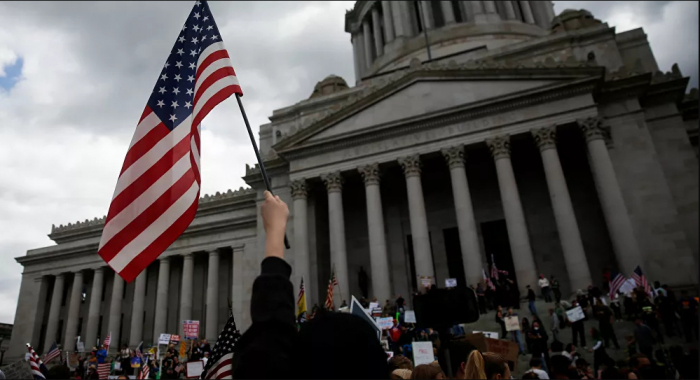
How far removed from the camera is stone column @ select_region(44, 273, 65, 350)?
A: 134ft

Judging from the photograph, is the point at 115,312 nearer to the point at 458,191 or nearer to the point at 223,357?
the point at 458,191

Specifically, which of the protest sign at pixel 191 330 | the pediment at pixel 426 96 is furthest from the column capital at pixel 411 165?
the protest sign at pixel 191 330

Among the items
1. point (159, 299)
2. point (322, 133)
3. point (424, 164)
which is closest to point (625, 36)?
point (424, 164)

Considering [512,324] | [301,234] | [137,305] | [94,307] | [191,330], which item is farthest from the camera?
[94,307]

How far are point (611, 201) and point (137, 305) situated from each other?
3409cm

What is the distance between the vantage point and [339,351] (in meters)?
1.99

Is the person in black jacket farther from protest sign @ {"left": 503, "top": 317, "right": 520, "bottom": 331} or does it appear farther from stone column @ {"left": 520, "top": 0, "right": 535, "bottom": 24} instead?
stone column @ {"left": 520, "top": 0, "right": 535, "bottom": 24}

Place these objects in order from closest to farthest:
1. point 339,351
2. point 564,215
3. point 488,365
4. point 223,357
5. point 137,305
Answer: point 339,351 < point 223,357 < point 488,365 < point 564,215 < point 137,305

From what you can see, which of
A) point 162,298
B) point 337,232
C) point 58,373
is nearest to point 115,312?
point 162,298

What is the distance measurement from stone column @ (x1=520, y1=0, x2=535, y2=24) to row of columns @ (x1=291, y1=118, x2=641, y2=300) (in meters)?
27.6

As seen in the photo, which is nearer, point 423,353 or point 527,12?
point 423,353

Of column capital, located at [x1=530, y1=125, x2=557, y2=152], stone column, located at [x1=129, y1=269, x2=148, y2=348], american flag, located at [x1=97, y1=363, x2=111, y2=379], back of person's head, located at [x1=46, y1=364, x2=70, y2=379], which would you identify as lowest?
back of person's head, located at [x1=46, y1=364, x2=70, y2=379]

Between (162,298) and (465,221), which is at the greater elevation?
(465,221)

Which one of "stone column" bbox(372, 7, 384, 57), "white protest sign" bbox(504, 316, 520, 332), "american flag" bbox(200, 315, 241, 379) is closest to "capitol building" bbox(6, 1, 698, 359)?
"white protest sign" bbox(504, 316, 520, 332)
